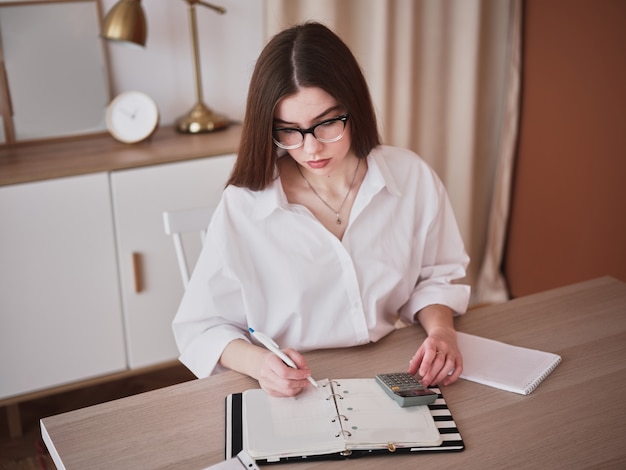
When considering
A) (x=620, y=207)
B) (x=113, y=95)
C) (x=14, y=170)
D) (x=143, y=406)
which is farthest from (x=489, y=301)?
(x=143, y=406)

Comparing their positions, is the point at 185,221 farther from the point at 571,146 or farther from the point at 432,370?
the point at 571,146

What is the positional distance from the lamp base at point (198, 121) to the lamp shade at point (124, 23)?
35 cm

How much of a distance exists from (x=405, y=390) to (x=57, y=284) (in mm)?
1440

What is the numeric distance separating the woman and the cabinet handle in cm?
94

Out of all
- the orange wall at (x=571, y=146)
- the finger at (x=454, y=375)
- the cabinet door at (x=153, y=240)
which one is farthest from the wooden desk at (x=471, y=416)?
the orange wall at (x=571, y=146)

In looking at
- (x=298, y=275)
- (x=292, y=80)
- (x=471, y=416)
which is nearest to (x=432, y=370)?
(x=471, y=416)

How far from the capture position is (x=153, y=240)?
2.49 metres

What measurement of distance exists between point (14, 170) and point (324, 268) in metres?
1.19

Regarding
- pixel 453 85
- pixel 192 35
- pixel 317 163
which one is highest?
pixel 192 35

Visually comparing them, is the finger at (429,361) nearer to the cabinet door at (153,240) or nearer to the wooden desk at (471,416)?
the wooden desk at (471,416)

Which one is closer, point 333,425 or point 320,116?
point 333,425

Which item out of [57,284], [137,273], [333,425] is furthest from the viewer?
[137,273]

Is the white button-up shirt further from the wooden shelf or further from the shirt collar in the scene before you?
the wooden shelf

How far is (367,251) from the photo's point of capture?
1632 millimetres
